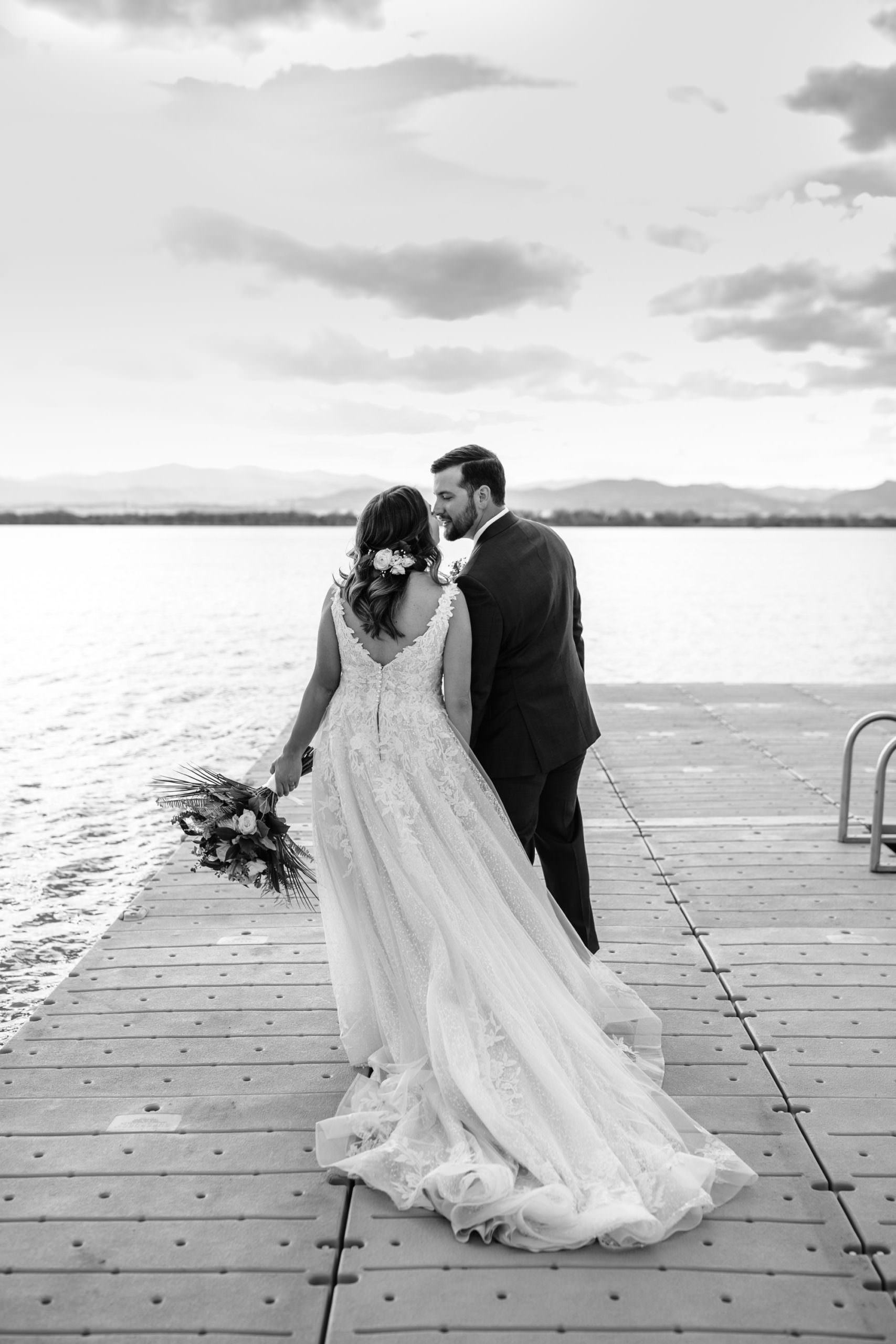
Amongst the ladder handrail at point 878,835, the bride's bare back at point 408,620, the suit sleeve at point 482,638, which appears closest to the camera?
the bride's bare back at point 408,620

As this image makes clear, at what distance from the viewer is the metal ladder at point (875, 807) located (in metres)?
5.80

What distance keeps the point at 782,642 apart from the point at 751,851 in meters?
30.7

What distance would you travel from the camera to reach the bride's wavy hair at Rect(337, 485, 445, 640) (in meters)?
3.37

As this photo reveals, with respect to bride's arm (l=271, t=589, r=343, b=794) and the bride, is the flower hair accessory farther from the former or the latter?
bride's arm (l=271, t=589, r=343, b=794)

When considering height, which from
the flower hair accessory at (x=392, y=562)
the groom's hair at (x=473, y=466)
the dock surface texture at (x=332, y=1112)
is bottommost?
the dock surface texture at (x=332, y=1112)

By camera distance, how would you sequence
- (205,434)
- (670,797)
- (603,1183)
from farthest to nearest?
(205,434), (670,797), (603,1183)

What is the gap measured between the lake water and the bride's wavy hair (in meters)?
3.66

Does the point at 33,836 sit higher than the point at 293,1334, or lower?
lower

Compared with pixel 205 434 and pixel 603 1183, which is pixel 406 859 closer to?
pixel 603 1183

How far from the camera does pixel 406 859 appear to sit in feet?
11.3

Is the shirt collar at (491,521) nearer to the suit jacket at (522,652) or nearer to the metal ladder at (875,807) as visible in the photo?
the suit jacket at (522,652)

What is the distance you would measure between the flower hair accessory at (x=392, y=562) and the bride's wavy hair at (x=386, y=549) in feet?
0.04

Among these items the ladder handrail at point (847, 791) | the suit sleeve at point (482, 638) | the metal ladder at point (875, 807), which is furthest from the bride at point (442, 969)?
the ladder handrail at point (847, 791)

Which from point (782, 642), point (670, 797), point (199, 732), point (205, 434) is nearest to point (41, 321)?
point (205, 434)
